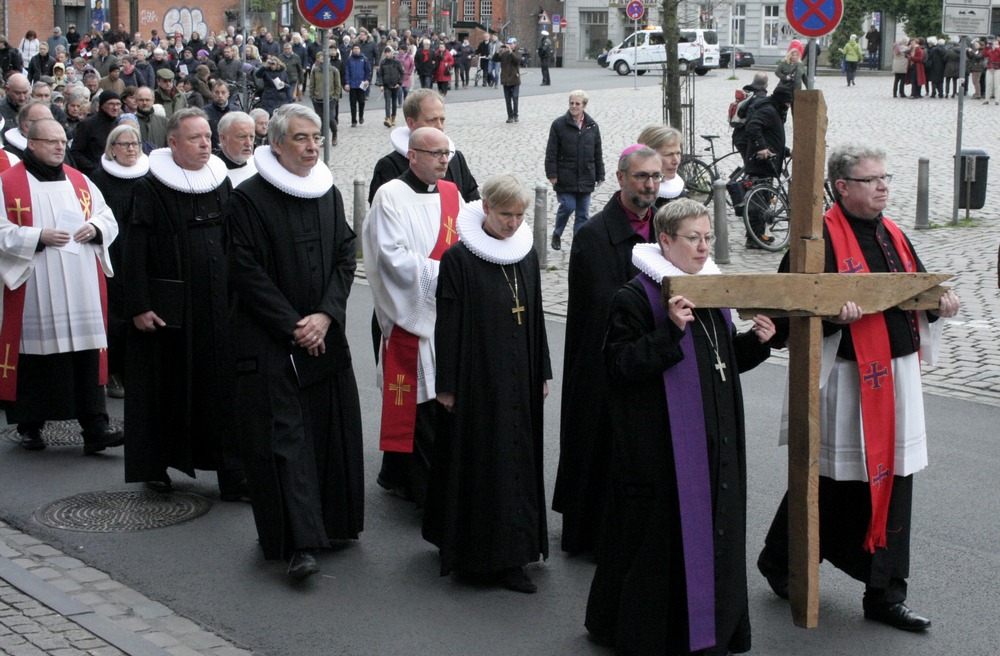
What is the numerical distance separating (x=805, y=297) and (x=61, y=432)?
5857 millimetres

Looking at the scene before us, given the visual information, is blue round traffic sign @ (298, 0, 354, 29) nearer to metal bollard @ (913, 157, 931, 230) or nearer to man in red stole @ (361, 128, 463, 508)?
man in red stole @ (361, 128, 463, 508)

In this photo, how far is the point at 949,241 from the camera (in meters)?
16.2

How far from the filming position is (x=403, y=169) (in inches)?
307

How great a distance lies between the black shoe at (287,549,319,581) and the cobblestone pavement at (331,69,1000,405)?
3067 millimetres

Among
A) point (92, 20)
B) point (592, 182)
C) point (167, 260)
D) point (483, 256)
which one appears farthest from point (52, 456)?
point (92, 20)

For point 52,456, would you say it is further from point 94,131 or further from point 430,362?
point 94,131

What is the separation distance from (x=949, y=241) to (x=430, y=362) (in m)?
10.8

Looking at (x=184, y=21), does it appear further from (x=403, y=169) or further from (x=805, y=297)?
(x=805, y=297)

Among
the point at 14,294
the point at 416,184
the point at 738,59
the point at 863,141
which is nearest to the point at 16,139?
the point at 14,294

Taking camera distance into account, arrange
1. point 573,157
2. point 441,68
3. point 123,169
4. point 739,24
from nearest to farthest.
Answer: point 123,169
point 573,157
point 441,68
point 739,24

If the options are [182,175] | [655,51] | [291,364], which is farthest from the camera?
[655,51]

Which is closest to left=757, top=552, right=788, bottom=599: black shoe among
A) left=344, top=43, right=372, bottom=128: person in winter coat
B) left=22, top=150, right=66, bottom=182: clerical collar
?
left=22, top=150, right=66, bottom=182: clerical collar

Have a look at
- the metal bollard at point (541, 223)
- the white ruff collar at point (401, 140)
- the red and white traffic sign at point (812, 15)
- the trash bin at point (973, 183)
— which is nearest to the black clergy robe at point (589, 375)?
the white ruff collar at point (401, 140)

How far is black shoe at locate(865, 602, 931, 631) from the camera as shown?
5.59 meters
